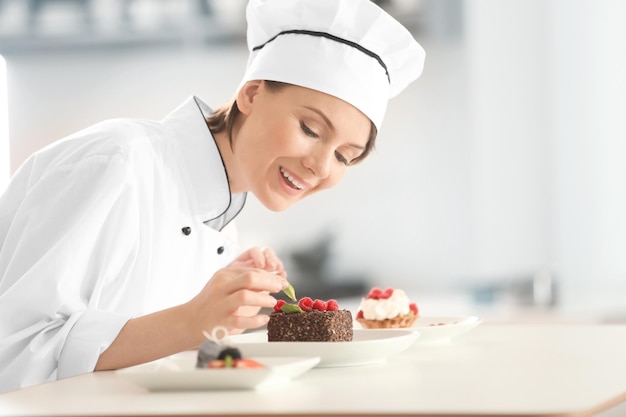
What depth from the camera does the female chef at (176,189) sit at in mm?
1502

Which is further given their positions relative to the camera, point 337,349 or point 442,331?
point 442,331

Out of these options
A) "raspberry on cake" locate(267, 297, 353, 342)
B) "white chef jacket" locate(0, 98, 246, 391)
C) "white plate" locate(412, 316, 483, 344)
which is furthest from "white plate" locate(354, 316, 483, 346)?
"white chef jacket" locate(0, 98, 246, 391)

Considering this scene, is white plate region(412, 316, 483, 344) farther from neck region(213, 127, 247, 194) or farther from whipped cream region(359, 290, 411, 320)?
neck region(213, 127, 247, 194)

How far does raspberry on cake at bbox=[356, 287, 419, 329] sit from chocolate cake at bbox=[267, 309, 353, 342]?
37cm

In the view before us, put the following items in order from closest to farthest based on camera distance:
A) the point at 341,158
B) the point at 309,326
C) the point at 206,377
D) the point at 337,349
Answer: the point at 206,377 → the point at 337,349 → the point at 309,326 → the point at 341,158

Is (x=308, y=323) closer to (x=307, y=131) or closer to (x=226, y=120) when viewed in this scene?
(x=307, y=131)

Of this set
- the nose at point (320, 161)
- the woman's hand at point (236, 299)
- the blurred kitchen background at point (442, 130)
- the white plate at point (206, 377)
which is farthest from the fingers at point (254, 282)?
the blurred kitchen background at point (442, 130)

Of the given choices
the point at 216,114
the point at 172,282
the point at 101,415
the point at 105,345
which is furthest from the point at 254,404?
the point at 216,114

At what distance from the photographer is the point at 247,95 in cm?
195

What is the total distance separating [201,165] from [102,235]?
353 mm

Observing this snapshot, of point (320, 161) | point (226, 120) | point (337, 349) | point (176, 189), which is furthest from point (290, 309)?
point (226, 120)

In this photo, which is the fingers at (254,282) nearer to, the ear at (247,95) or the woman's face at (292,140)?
the woman's face at (292,140)

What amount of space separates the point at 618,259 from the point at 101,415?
386 cm

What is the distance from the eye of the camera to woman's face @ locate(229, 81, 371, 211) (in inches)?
71.4
